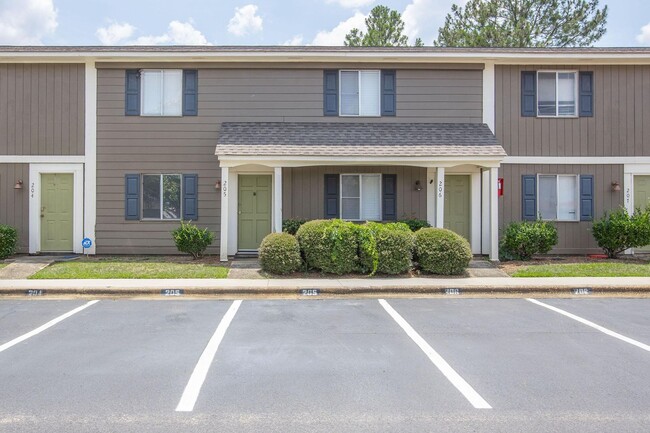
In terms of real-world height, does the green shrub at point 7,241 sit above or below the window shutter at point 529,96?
below

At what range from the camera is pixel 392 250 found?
415 inches

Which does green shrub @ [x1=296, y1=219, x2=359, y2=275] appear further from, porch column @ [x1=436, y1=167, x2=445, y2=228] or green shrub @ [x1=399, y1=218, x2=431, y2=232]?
porch column @ [x1=436, y1=167, x2=445, y2=228]

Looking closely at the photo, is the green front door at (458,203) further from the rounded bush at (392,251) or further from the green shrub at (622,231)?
the rounded bush at (392,251)

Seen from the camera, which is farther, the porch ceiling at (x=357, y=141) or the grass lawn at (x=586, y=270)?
the porch ceiling at (x=357, y=141)

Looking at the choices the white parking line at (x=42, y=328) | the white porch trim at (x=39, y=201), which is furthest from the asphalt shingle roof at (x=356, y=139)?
the white parking line at (x=42, y=328)

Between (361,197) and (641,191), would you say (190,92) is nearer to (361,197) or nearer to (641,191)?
(361,197)

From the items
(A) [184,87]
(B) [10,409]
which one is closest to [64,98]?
(A) [184,87]

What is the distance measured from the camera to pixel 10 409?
400 centimetres

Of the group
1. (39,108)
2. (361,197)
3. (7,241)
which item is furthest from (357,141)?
(7,241)

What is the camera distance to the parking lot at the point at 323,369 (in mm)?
3875

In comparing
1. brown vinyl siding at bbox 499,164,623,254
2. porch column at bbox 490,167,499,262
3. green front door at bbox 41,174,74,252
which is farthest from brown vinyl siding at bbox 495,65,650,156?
green front door at bbox 41,174,74,252

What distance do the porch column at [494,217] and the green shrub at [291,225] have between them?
193 inches

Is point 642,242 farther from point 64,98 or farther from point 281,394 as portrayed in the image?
point 64,98

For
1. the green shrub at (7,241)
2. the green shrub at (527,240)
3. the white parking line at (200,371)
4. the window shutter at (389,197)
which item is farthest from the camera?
the window shutter at (389,197)
